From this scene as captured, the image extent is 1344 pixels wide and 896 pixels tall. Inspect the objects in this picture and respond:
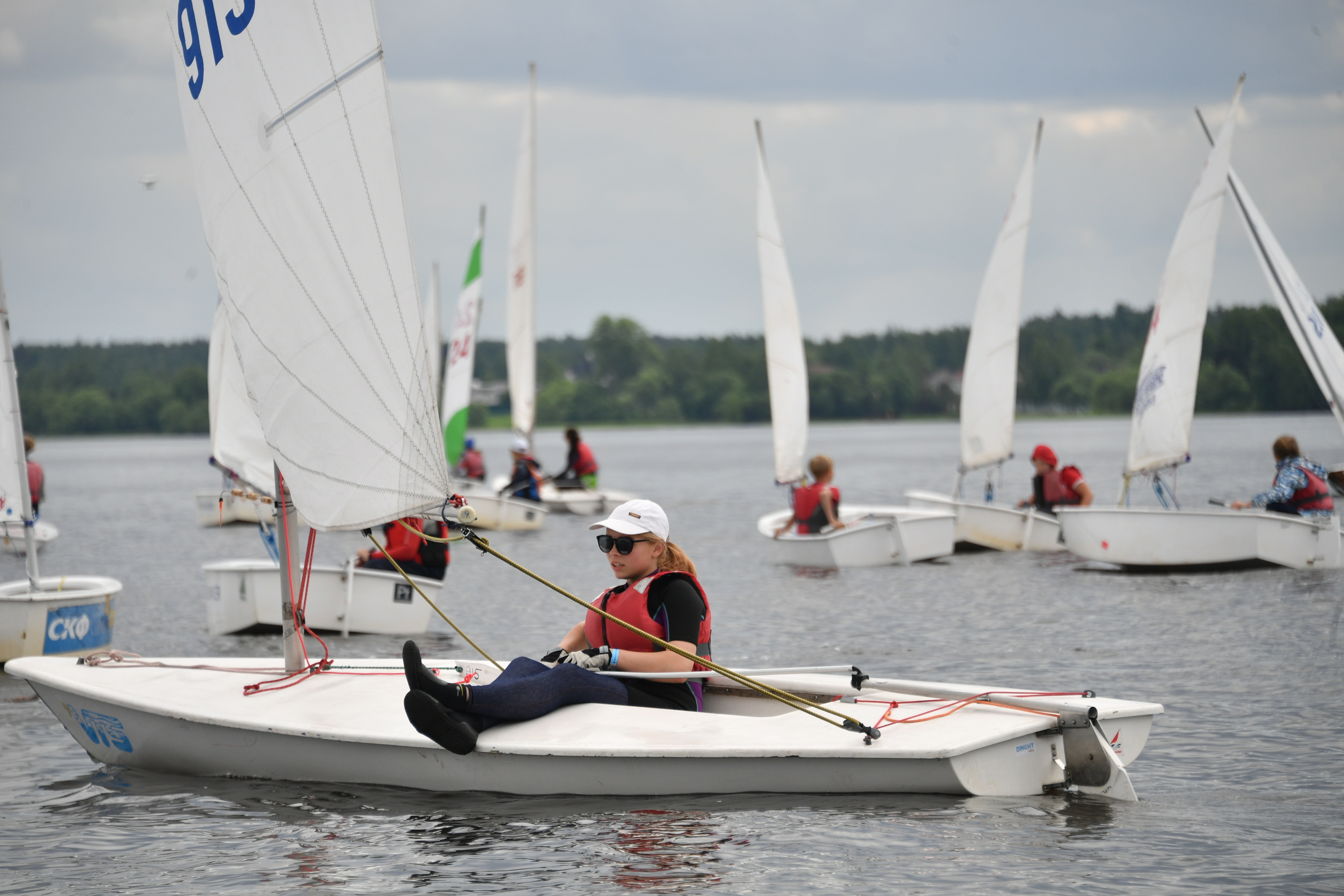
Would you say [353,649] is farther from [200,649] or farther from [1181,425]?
[1181,425]

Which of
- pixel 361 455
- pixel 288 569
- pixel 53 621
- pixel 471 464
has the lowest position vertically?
pixel 53 621

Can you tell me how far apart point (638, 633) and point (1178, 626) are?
7.20 metres

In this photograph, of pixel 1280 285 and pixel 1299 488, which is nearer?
pixel 1299 488

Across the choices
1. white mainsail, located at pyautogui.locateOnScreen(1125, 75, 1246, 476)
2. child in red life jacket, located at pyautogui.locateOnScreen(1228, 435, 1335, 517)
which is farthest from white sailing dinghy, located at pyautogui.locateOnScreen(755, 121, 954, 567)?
child in red life jacket, located at pyautogui.locateOnScreen(1228, 435, 1335, 517)

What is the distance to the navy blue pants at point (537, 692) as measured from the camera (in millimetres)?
6105

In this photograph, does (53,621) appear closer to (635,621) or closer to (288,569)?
(288,569)

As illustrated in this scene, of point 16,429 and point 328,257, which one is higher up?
point 328,257

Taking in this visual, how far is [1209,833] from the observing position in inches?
224

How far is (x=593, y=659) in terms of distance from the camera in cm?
634

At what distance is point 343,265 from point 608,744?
251cm

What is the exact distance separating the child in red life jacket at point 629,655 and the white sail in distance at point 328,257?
91 cm

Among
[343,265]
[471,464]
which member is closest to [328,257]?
[343,265]

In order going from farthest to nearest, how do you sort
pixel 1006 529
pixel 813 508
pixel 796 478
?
1. pixel 796 478
2. pixel 1006 529
3. pixel 813 508

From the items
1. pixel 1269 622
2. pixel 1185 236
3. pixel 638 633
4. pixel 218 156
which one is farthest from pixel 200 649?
pixel 1185 236
